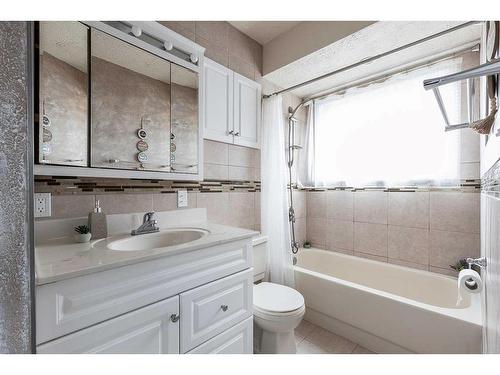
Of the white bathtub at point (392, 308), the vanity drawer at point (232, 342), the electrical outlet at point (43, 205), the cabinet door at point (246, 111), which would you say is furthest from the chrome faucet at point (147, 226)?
the white bathtub at point (392, 308)

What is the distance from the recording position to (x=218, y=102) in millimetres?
1739

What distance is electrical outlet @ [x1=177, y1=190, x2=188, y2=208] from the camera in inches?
61.1

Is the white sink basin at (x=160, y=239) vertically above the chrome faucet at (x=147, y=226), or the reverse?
the chrome faucet at (x=147, y=226)

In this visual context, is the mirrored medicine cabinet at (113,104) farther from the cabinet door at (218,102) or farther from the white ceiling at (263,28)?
the white ceiling at (263,28)

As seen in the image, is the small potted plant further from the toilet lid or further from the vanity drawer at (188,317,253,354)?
the toilet lid

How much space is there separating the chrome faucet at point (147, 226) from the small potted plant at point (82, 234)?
22cm

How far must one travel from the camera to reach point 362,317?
5.22ft

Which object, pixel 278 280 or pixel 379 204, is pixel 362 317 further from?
pixel 379 204

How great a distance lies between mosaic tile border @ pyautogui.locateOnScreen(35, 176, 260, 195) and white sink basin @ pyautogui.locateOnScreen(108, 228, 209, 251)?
0.30 metres

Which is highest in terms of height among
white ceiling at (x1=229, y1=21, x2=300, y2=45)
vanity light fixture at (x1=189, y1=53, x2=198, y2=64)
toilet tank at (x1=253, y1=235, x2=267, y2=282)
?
white ceiling at (x1=229, y1=21, x2=300, y2=45)

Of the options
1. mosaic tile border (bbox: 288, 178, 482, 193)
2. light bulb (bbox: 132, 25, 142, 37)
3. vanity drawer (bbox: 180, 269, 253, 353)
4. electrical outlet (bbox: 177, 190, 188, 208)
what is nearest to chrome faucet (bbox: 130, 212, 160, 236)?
electrical outlet (bbox: 177, 190, 188, 208)

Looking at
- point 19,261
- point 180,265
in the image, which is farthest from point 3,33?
point 180,265

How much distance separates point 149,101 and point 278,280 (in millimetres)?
1680

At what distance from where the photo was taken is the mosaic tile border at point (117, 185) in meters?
1.07
